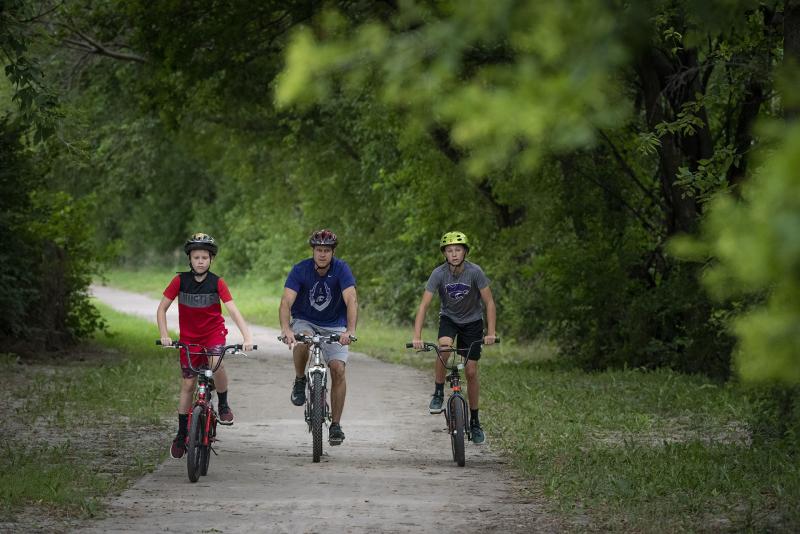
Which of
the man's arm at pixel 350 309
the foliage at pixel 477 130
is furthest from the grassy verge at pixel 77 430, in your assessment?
the foliage at pixel 477 130

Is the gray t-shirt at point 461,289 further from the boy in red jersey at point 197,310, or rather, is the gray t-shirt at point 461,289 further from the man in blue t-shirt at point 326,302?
the boy in red jersey at point 197,310

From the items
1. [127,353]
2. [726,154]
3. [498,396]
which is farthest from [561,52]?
[127,353]

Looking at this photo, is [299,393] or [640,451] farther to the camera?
[299,393]

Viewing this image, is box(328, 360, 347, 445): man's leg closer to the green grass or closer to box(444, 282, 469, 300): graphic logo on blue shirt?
box(444, 282, 469, 300): graphic logo on blue shirt

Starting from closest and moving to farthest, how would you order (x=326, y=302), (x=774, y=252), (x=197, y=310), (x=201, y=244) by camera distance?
(x=774, y=252) < (x=201, y=244) < (x=197, y=310) < (x=326, y=302)

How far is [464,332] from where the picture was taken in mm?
12297

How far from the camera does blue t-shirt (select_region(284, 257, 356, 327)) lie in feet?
39.9

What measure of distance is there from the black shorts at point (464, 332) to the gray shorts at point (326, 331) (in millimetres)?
913

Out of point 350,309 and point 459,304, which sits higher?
point 459,304

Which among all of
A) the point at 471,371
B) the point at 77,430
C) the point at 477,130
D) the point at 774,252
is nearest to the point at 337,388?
the point at 471,371

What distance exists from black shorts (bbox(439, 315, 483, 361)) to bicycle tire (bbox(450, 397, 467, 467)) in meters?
0.65

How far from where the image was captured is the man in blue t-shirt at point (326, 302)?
→ 12.0 m

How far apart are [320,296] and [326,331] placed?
0.32 metres

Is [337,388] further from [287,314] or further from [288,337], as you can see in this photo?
[287,314]
